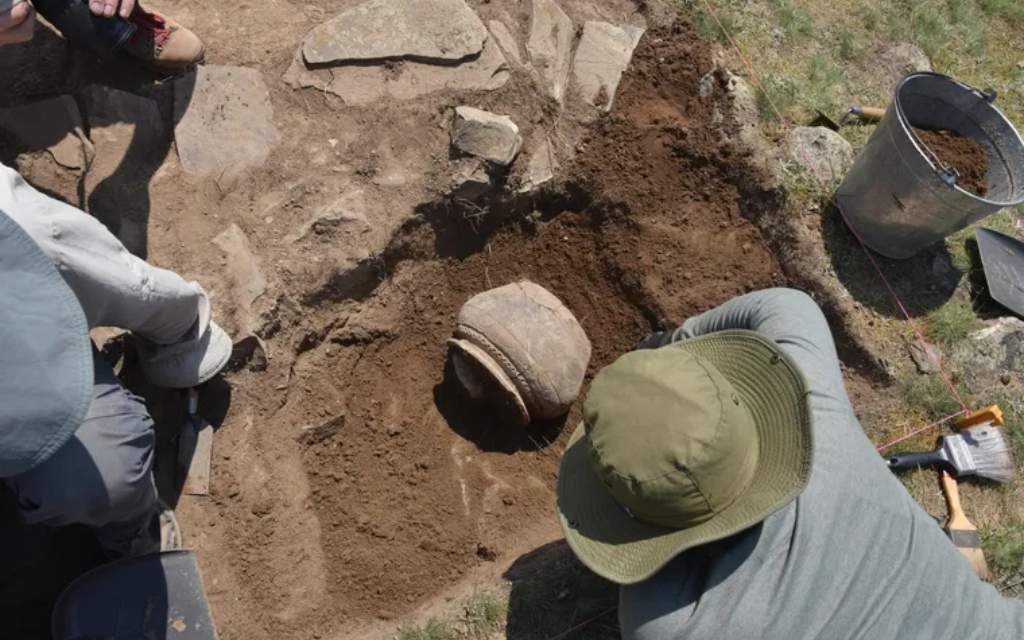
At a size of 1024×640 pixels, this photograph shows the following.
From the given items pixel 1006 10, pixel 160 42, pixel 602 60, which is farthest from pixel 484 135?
pixel 1006 10

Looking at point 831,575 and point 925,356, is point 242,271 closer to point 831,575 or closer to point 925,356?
point 831,575

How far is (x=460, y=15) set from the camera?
369 centimetres

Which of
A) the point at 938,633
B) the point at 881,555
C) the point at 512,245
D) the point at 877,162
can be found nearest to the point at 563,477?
the point at 881,555

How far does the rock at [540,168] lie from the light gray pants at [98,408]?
1.77 m

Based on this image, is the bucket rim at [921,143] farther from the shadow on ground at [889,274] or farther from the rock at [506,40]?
the rock at [506,40]

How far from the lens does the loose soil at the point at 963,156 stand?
3580mm

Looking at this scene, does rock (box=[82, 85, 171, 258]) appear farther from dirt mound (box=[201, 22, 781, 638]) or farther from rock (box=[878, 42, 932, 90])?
rock (box=[878, 42, 932, 90])

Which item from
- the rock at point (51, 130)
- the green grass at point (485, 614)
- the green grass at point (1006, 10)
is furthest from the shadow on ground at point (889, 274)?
the rock at point (51, 130)

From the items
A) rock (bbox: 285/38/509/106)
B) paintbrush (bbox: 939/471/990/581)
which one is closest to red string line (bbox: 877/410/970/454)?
paintbrush (bbox: 939/471/990/581)

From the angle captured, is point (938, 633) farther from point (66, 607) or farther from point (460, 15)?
point (460, 15)

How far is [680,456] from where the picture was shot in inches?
69.4

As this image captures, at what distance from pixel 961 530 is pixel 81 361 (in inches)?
135

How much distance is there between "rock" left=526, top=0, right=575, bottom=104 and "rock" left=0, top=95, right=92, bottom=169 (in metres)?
2.11

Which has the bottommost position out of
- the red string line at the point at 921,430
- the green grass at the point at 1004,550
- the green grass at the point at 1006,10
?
the green grass at the point at 1004,550
